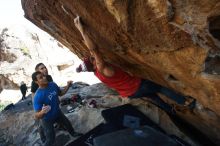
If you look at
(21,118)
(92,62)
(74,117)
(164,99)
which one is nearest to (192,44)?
(92,62)

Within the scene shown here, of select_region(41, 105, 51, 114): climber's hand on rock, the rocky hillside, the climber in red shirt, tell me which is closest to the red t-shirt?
the climber in red shirt

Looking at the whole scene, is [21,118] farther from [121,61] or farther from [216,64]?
[216,64]

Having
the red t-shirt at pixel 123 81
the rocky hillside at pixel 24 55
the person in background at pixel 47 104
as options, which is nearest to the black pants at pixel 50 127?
the person in background at pixel 47 104

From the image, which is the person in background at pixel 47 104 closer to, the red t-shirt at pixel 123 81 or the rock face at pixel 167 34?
the red t-shirt at pixel 123 81

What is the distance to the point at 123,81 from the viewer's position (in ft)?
16.5

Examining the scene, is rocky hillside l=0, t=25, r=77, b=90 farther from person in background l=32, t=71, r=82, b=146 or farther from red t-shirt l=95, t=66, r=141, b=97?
red t-shirt l=95, t=66, r=141, b=97

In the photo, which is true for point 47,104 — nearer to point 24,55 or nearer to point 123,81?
point 123,81

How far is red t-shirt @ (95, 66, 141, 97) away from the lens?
16.0 feet

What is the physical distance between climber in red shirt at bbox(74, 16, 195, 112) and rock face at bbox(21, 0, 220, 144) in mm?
267

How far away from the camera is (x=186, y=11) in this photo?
258 centimetres

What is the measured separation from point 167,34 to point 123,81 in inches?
81.7

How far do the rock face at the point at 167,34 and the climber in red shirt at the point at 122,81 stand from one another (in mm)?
267

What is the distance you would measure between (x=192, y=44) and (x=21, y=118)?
22.9 ft

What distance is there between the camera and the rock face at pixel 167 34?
2.63m
